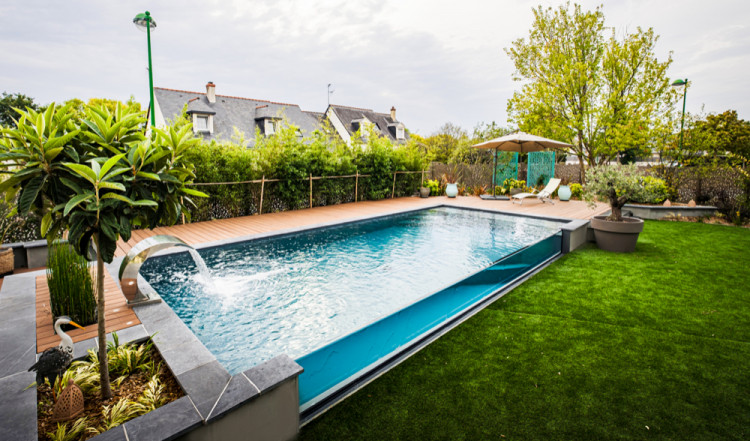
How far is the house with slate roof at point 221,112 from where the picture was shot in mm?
22172

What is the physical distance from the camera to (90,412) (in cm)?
205

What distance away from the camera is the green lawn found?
2293 mm

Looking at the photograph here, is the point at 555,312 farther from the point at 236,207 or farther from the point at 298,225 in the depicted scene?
the point at 236,207

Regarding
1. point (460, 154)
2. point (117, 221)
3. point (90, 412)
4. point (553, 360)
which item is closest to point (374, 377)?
point (553, 360)

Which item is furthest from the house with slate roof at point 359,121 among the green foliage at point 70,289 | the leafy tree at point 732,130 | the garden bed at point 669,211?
the green foliage at point 70,289

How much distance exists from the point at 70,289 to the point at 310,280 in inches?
109

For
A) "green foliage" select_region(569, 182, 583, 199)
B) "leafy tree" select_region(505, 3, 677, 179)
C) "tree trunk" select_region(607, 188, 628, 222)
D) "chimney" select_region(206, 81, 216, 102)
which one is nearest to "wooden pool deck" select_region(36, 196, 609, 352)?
"green foliage" select_region(569, 182, 583, 199)

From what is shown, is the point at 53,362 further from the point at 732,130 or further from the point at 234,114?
the point at 732,130

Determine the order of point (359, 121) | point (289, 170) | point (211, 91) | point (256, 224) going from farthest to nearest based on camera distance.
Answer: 1. point (359, 121)
2. point (211, 91)
3. point (289, 170)
4. point (256, 224)

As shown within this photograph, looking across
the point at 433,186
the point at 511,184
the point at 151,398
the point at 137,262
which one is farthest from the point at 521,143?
the point at 151,398

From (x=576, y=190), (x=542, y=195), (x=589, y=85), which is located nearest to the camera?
(x=542, y=195)

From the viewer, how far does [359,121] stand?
2978cm

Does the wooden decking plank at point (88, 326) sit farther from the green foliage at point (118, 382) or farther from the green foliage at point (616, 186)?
the green foliage at point (616, 186)

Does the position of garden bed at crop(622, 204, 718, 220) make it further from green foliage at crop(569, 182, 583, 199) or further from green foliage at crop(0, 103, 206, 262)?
green foliage at crop(0, 103, 206, 262)
